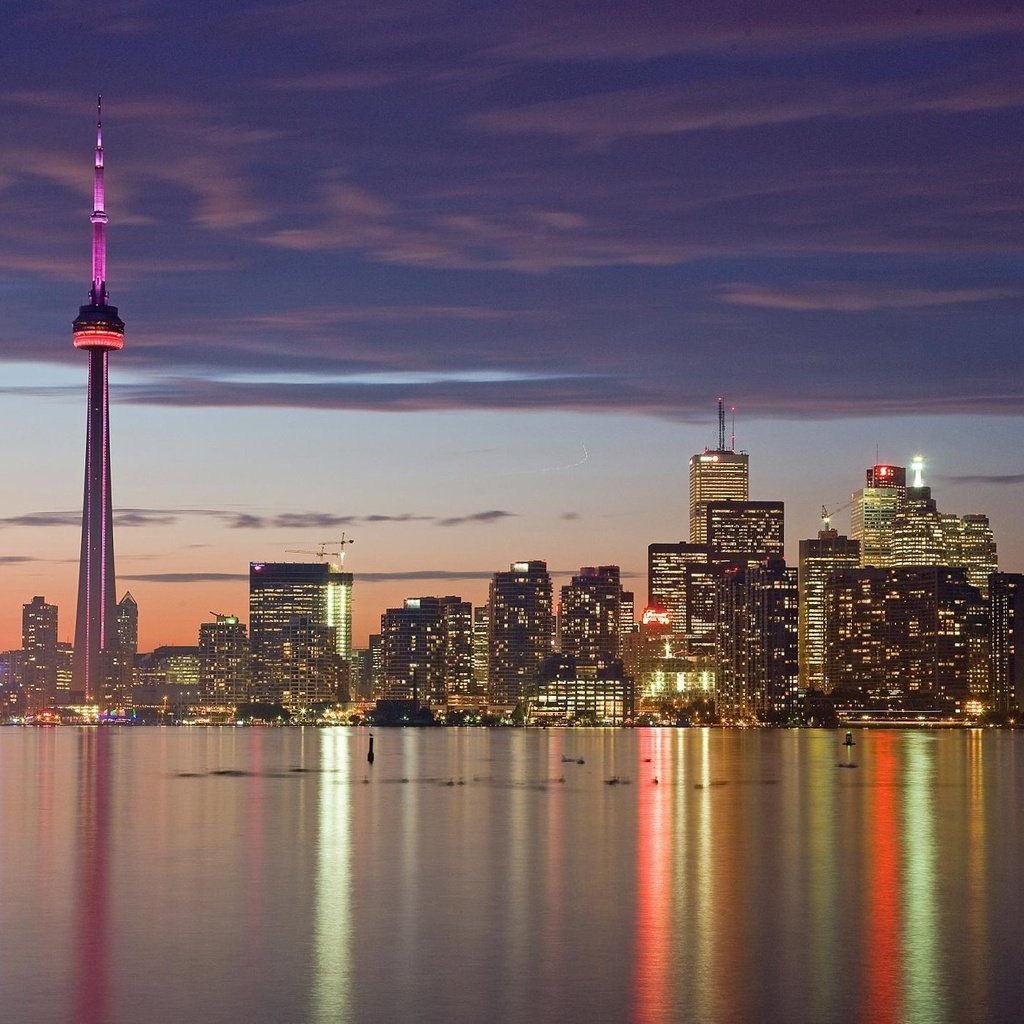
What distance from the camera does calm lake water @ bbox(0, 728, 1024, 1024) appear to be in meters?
44.9

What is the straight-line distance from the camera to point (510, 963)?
5047 centimetres

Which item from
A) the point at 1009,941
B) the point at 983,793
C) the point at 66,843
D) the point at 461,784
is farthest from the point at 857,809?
the point at 1009,941

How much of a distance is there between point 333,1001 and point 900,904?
88.5ft

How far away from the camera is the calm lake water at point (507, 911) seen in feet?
147

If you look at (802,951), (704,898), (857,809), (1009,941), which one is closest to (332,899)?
(704,898)

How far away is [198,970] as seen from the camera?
49.4m

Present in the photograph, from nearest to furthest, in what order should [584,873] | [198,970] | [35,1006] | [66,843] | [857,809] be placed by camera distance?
[35,1006]
[198,970]
[584,873]
[66,843]
[857,809]

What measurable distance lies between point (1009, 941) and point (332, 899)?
23.3m

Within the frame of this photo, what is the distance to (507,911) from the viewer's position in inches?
2415

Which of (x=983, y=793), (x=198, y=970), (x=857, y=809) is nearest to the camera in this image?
(x=198, y=970)

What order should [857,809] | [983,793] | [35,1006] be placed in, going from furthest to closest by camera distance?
[983,793]
[857,809]
[35,1006]

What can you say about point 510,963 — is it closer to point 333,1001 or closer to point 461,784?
point 333,1001

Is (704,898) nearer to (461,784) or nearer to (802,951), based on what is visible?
(802,951)

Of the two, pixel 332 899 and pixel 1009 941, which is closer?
pixel 1009 941
